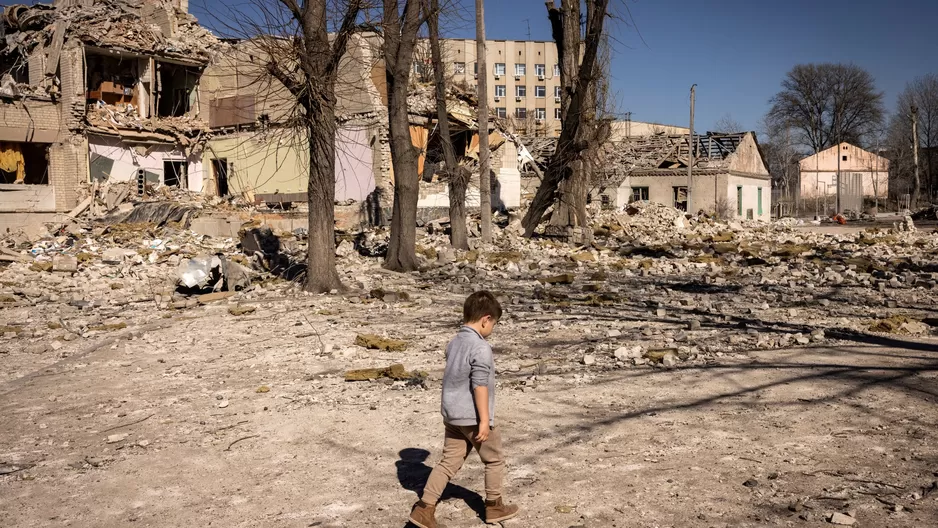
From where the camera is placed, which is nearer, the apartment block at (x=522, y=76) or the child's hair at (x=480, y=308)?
the child's hair at (x=480, y=308)

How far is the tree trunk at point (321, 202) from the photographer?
38.4 feet

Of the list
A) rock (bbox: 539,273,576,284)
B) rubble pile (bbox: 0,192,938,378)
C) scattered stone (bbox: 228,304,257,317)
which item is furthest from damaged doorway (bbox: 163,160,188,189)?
rock (bbox: 539,273,576,284)

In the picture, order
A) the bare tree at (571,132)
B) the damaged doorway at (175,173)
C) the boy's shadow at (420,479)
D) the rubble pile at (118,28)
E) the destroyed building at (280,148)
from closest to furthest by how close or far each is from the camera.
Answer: the boy's shadow at (420,479) < the bare tree at (571,132) < the rubble pile at (118,28) < the destroyed building at (280,148) < the damaged doorway at (175,173)

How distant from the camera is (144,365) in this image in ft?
26.0

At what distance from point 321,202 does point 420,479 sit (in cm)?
813

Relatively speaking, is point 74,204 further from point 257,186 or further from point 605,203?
point 605,203

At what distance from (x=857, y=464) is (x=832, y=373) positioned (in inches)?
83.9

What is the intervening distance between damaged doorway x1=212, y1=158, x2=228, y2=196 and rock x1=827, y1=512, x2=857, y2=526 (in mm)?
28913

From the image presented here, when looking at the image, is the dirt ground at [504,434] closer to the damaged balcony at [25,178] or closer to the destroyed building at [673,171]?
the damaged balcony at [25,178]

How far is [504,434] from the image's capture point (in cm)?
520

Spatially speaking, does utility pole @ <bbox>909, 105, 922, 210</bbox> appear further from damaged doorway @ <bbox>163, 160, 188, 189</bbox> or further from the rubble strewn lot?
the rubble strewn lot


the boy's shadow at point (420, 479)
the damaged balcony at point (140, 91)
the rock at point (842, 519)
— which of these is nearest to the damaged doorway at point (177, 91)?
the damaged balcony at point (140, 91)

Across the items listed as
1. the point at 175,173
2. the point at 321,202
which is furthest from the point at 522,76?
the point at 321,202

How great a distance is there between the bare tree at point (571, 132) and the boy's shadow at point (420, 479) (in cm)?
1553
